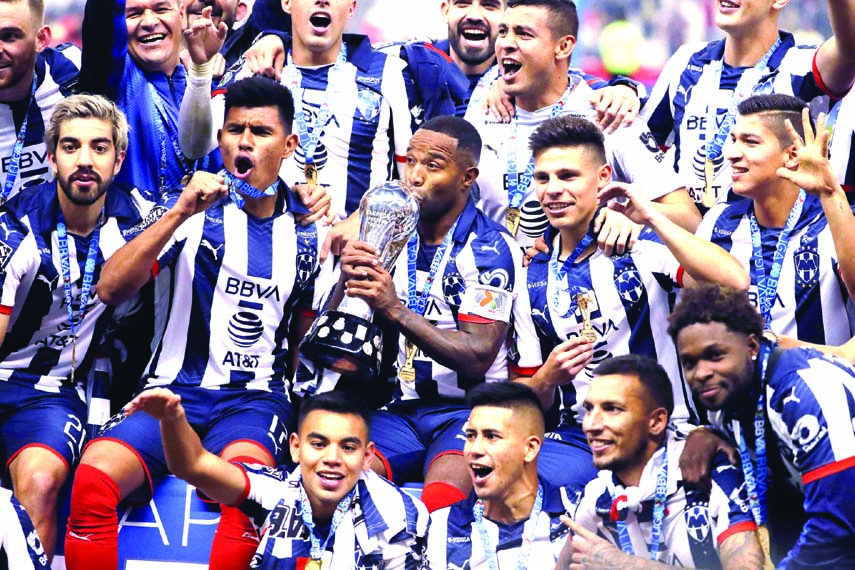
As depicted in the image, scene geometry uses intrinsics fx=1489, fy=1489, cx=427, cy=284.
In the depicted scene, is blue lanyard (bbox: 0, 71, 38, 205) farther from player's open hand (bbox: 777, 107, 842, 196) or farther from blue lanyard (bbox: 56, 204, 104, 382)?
player's open hand (bbox: 777, 107, 842, 196)

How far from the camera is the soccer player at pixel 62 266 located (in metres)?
5.88

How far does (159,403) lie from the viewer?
4.97 metres

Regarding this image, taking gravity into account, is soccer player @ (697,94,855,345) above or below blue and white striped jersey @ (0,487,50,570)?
above

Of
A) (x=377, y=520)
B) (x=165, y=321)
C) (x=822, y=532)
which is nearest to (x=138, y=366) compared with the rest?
(x=165, y=321)

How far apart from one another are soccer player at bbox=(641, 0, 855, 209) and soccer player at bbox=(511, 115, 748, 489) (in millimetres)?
707

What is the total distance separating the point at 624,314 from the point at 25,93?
2837 mm

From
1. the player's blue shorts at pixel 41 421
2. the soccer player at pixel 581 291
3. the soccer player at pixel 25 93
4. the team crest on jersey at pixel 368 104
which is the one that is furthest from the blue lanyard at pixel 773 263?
the soccer player at pixel 25 93

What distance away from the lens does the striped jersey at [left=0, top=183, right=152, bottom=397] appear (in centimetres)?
591

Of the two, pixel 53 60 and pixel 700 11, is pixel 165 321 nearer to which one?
pixel 53 60

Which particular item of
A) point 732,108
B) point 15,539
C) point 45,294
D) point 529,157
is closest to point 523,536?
point 15,539

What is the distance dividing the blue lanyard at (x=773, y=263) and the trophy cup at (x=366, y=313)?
1.32 metres

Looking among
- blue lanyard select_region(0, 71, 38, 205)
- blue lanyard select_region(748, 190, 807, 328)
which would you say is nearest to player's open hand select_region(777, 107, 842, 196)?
blue lanyard select_region(748, 190, 807, 328)

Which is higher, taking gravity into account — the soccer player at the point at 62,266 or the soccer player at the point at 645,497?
the soccer player at the point at 62,266

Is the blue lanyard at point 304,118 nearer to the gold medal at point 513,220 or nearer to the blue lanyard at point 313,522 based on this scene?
the gold medal at point 513,220
